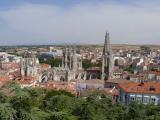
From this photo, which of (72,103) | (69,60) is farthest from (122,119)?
(69,60)

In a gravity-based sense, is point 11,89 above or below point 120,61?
above

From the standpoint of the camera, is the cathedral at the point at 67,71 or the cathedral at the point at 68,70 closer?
the cathedral at the point at 67,71

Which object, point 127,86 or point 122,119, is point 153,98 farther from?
point 122,119

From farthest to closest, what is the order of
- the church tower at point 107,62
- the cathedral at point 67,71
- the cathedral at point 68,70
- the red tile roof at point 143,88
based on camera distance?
1. the church tower at point 107,62
2. the cathedral at point 68,70
3. the cathedral at point 67,71
4. the red tile roof at point 143,88

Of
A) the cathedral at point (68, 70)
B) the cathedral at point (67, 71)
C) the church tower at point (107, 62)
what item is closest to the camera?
the cathedral at point (67, 71)

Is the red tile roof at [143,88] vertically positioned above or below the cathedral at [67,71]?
above

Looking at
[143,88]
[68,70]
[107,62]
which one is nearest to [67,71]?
[68,70]

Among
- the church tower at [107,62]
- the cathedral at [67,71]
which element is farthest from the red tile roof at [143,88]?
the church tower at [107,62]

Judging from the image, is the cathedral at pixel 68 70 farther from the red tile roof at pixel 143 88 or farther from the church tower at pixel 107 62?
the red tile roof at pixel 143 88
